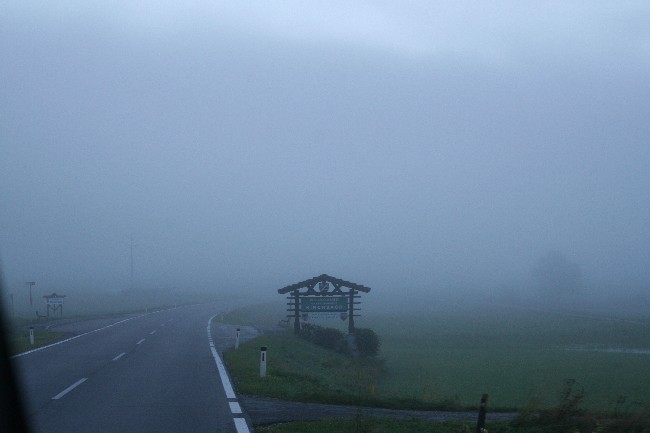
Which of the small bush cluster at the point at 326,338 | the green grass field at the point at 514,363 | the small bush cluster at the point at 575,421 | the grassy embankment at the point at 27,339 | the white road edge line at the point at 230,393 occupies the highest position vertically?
the small bush cluster at the point at 575,421

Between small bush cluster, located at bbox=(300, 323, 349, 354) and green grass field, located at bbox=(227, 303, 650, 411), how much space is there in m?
2.41

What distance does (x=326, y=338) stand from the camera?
3412 centimetres

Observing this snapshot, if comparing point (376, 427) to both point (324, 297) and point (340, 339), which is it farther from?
point (324, 297)

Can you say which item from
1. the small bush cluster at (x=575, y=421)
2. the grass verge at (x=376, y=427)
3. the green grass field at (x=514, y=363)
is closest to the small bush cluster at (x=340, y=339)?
the green grass field at (x=514, y=363)

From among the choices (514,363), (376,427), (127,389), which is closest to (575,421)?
(376,427)

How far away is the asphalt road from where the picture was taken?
36.5 ft

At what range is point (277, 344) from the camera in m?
29.4

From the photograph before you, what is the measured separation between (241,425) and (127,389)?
16.5ft

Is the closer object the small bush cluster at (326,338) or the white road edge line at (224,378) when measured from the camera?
the white road edge line at (224,378)

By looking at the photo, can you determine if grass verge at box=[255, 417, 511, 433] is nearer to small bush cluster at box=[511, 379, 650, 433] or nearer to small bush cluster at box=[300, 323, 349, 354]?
small bush cluster at box=[511, 379, 650, 433]

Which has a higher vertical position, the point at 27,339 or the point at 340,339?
the point at 27,339

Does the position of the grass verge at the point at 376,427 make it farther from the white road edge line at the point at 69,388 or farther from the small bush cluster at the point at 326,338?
the small bush cluster at the point at 326,338

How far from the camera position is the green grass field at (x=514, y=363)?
64.5 ft

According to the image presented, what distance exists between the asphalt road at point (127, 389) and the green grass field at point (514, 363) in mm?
4874
